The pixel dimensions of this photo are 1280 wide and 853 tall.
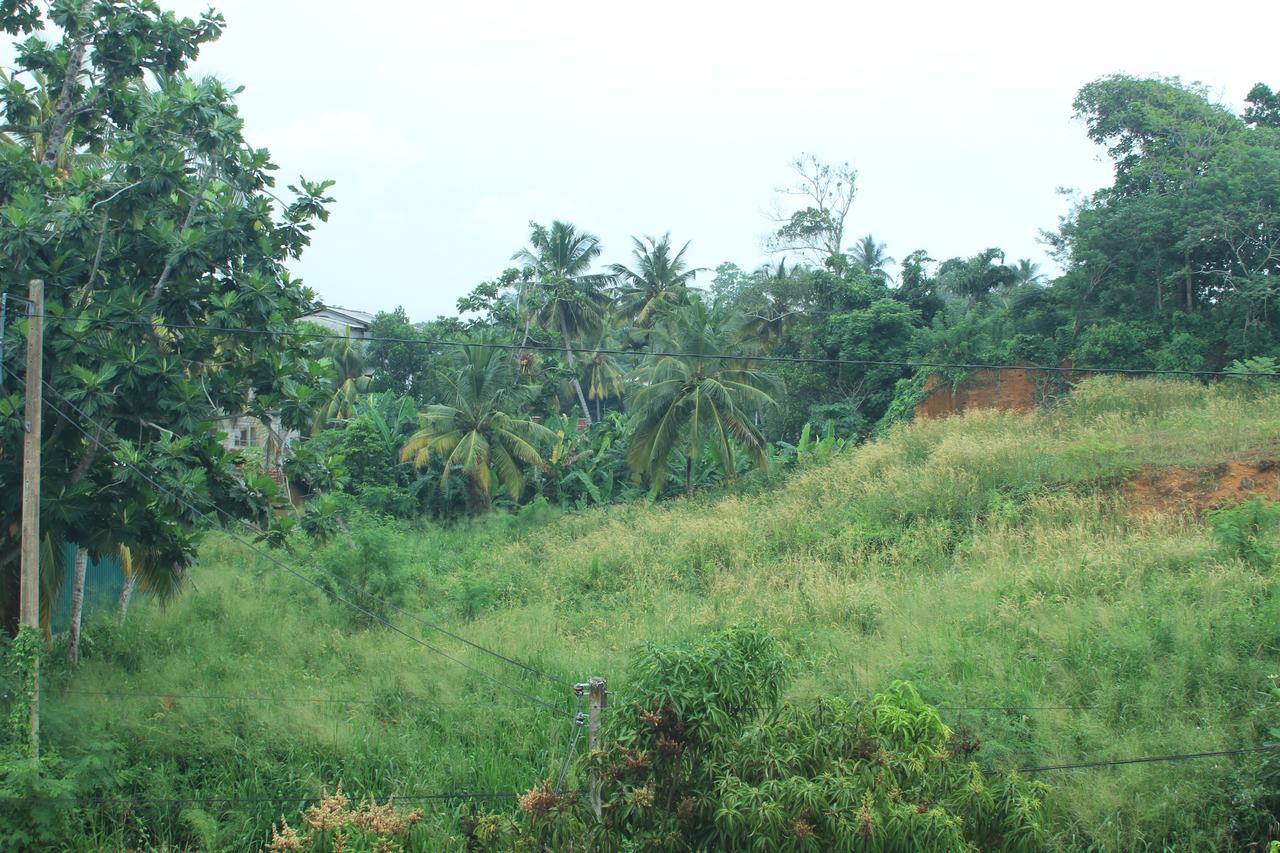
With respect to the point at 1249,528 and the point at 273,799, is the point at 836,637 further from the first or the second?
the point at 273,799

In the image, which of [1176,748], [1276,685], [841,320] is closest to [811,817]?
[1176,748]

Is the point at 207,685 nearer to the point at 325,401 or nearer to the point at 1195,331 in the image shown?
the point at 325,401

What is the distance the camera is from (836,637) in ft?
37.0

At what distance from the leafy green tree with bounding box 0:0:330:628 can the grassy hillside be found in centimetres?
227

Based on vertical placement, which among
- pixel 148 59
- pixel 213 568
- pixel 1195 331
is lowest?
pixel 213 568

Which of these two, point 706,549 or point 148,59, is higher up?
point 148,59

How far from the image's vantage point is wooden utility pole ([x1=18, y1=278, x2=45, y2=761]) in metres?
8.09

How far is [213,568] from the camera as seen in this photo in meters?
19.1

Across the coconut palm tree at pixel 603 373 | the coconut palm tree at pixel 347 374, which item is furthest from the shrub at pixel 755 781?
the coconut palm tree at pixel 603 373

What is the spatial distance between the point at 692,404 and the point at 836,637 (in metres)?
13.1

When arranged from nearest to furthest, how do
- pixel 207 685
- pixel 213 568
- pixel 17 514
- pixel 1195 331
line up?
pixel 17 514 → pixel 207 685 → pixel 213 568 → pixel 1195 331

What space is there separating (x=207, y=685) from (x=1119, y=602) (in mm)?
10683

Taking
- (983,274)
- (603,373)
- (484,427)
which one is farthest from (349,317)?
(983,274)

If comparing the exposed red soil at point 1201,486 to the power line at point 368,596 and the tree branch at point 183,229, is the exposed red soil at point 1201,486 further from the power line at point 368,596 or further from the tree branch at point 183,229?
the tree branch at point 183,229
